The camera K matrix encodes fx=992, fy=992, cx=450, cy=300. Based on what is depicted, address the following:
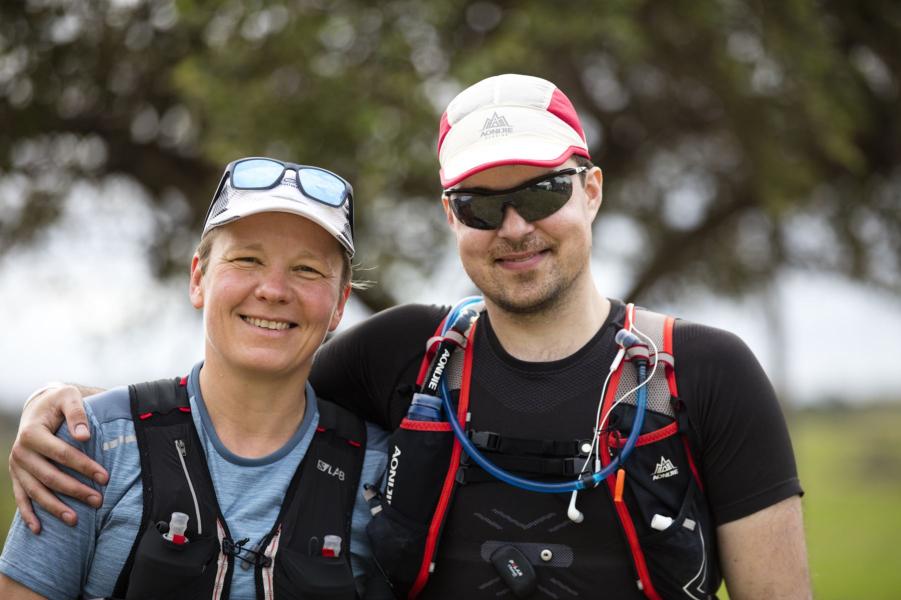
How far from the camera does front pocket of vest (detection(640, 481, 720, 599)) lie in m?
3.15

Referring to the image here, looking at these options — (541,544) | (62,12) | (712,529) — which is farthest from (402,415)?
(62,12)

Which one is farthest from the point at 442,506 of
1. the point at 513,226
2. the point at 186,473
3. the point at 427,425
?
the point at 513,226

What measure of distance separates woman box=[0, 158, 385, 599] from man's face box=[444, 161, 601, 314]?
477 millimetres

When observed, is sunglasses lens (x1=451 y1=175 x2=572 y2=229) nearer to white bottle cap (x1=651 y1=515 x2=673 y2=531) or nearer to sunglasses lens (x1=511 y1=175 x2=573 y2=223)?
sunglasses lens (x1=511 y1=175 x2=573 y2=223)

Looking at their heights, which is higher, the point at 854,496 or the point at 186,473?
the point at 186,473

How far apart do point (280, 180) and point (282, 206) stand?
168 mm

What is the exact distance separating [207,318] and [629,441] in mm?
1449

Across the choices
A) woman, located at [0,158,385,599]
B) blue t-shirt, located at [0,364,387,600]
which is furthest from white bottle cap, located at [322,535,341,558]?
blue t-shirt, located at [0,364,387,600]

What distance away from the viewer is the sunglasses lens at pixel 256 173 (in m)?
3.38

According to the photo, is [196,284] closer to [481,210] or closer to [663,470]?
[481,210]

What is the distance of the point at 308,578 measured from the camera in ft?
10.2

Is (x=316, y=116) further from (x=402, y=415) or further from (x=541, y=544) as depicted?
(x=541, y=544)

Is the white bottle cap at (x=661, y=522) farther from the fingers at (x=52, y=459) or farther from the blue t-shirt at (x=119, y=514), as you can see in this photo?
the fingers at (x=52, y=459)

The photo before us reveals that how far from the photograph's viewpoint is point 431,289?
8031 millimetres
